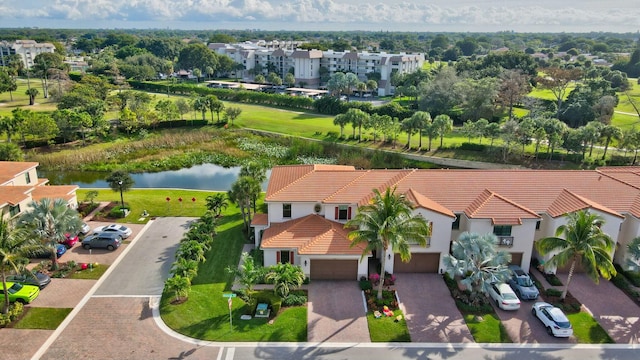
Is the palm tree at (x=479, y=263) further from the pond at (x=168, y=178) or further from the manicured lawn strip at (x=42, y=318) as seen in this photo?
the pond at (x=168, y=178)

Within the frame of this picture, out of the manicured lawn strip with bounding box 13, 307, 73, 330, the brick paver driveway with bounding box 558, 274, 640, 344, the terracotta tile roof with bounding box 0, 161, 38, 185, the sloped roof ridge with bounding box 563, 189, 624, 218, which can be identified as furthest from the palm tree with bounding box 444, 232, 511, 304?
the terracotta tile roof with bounding box 0, 161, 38, 185

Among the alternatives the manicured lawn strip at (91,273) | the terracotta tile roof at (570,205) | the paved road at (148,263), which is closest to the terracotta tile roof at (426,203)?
the terracotta tile roof at (570,205)

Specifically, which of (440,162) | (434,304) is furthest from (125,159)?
(434,304)

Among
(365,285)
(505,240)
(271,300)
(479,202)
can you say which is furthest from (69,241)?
(505,240)

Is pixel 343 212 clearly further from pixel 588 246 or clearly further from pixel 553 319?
pixel 588 246

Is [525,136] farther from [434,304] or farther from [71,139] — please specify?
[71,139]

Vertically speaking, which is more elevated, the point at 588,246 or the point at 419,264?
the point at 588,246
